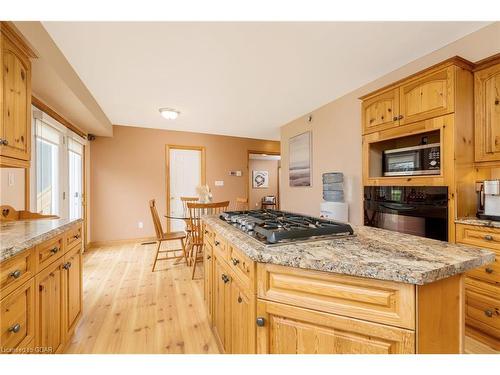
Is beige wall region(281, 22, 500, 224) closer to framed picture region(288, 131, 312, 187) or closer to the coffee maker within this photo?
framed picture region(288, 131, 312, 187)

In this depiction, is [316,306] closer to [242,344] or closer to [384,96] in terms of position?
[242,344]

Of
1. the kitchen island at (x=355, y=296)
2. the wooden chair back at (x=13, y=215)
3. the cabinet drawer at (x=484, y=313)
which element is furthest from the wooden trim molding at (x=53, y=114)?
the cabinet drawer at (x=484, y=313)

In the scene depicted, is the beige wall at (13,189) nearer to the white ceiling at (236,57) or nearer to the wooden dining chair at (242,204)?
the white ceiling at (236,57)

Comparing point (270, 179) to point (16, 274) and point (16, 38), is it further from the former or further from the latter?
point (16, 274)

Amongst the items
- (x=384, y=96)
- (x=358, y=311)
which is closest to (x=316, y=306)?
(x=358, y=311)

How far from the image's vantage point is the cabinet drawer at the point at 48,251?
1222mm

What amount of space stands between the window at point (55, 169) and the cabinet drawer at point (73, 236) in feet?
3.20

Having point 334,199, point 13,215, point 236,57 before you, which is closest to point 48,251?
point 13,215

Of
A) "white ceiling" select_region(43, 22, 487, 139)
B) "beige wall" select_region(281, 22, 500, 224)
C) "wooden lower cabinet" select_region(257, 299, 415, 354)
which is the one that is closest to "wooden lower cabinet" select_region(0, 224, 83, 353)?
"wooden lower cabinet" select_region(257, 299, 415, 354)

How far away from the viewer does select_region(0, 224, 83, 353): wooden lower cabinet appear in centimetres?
98

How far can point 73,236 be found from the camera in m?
1.71

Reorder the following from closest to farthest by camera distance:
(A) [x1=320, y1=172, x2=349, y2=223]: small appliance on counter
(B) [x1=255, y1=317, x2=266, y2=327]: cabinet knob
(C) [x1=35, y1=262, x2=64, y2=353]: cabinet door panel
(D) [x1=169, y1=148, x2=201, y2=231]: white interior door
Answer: (B) [x1=255, y1=317, x2=266, y2=327]: cabinet knob → (C) [x1=35, y1=262, x2=64, y2=353]: cabinet door panel → (A) [x1=320, y1=172, x2=349, y2=223]: small appliance on counter → (D) [x1=169, y1=148, x2=201, y2=231]: white interior door
